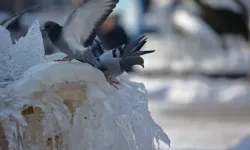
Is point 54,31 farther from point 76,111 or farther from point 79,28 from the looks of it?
point 76,111

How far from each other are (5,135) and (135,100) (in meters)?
0.58

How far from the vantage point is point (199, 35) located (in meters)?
14.9

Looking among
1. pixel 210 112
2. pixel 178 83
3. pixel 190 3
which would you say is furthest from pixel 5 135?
pixel 190 3

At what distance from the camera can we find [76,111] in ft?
8.56

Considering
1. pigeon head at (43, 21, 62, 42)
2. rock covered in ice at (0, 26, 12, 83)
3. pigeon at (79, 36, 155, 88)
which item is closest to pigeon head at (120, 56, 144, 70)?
pigeon at (79, 36, 155, 88)

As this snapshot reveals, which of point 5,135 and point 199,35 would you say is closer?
point 5,135

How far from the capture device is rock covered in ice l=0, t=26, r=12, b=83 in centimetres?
270

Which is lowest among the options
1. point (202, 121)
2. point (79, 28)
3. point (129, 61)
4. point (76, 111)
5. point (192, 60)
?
point (192, 60)

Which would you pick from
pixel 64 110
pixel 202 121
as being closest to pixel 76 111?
pixel 64 110

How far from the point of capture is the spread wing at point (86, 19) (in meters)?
2.64

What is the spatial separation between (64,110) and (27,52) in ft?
1.13

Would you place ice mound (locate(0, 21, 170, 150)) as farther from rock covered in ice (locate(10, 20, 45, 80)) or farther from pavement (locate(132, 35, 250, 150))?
pavement (locate(132, 35, 250, 150))

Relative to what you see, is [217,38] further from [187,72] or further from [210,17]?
[187,72]

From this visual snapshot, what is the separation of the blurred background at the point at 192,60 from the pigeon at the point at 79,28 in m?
4.17
